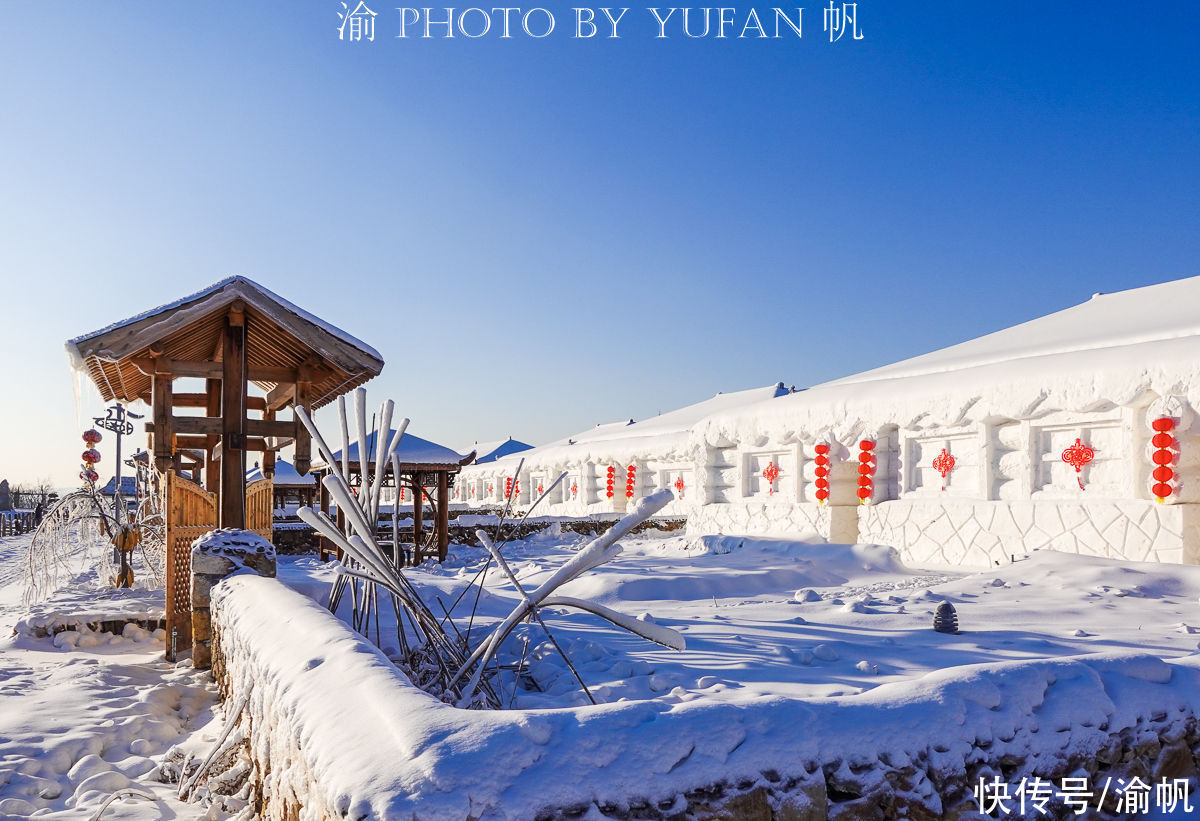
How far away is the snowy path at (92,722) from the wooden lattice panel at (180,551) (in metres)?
0.34

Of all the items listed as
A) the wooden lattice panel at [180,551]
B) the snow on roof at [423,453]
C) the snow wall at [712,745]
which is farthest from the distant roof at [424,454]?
the snow wall at [712,745]

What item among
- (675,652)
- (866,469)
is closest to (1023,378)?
(866,469)

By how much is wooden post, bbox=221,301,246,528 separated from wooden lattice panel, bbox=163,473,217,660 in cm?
86

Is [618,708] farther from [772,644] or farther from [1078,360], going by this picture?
[1078,360]

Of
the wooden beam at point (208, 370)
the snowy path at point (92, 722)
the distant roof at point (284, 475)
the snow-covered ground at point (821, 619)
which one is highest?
the wooden beam at point (208, 370)

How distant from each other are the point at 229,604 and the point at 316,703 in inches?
138

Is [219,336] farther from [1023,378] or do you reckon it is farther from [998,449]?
[998,449]

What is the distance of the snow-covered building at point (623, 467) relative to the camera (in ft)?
73.6

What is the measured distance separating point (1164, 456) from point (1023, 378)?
6.94ft

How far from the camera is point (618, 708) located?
208 centimetres

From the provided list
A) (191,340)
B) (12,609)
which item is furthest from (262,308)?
(12,609)

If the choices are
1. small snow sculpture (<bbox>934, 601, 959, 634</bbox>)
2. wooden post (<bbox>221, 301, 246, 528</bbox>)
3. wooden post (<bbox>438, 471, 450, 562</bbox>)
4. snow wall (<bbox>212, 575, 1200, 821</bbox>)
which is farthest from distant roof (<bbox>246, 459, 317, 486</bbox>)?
snow wall (<bbox>212, 575, 1200, 821</bbox>)

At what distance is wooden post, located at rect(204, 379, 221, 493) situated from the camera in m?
10.9

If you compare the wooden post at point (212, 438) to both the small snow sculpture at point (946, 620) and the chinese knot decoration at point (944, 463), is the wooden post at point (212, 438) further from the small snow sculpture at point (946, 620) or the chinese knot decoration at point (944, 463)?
the chinese knot decoration at point (944, 463)
